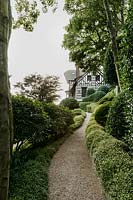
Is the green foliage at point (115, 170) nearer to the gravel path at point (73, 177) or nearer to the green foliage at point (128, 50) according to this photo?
the gravel path at point (73, 177)

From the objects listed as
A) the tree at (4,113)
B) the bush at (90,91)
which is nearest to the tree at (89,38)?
the bush at (90,91)

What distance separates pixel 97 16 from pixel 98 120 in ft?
28.8

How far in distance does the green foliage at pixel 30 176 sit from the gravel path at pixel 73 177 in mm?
216

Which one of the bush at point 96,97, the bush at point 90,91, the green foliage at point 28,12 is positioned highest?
the green foliage at point 28,12

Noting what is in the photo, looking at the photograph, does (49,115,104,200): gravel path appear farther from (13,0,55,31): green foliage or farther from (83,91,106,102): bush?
(83,91,106,102): bush

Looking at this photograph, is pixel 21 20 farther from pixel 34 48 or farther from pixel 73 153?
pixel 34 48

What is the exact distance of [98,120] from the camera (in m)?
11.6

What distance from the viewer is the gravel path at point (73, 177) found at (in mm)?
5172

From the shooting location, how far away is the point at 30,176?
18.5 ft

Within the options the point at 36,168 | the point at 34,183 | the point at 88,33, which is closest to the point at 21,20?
the point at 36,168

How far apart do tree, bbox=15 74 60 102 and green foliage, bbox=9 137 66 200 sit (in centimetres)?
1703

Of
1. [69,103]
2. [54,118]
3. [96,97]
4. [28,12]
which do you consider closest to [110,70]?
[54,118]

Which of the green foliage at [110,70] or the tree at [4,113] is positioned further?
the green foliage at [110,70]

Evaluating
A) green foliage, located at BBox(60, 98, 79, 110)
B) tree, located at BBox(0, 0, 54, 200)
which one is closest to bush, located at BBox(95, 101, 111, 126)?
tree, located at BBox(0, 0, 54, 200)
